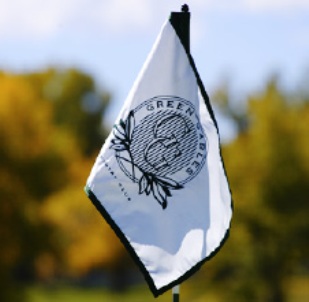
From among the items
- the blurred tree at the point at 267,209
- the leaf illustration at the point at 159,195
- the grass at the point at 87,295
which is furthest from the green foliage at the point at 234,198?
the leaf illustration at the point at 159,195

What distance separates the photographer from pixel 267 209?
4012cm

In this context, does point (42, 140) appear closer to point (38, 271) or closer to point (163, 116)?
point (38, 271)

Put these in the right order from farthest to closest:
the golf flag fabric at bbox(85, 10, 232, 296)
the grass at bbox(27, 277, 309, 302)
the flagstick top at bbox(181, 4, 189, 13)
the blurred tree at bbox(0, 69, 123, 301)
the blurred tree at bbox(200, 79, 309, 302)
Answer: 1. the grass at bbox(27, 277, 309, 302)
2. the blurred tree at bbox(0, 69, 123, 301)
3. the blurred tree at bbox(200, 79, 309, 302)
4. the flagstick top at bbox(181, 4, 189, 13)
5. the golf flag fabric at bbox(85, 10, 232, 296)

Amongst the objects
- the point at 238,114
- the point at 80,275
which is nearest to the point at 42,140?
the point at 238,114

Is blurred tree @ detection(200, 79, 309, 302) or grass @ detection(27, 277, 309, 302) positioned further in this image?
grass @ detection(27, 277, 309, 302)

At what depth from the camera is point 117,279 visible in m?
78.1

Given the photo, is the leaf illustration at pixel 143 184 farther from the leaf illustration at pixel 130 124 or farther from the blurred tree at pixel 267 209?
the blurred tree at pixel 267 209

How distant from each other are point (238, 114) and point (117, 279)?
3272 cm

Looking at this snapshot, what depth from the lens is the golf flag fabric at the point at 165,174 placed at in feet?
30.6

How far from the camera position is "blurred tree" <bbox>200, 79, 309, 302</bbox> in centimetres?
3959

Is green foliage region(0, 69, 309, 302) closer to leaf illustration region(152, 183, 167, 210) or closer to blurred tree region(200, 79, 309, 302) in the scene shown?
blurred tree region(200, 79, 309, 302)

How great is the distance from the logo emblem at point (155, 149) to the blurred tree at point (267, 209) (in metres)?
30.1

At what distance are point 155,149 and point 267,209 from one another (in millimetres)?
30919

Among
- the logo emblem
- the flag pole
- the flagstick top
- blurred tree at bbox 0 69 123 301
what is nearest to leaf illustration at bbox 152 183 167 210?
the logo emblem
